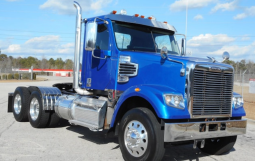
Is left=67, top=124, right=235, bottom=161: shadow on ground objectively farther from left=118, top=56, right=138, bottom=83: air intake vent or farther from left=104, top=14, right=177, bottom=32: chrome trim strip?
left=104, top=14, right=177, bottom=32: chrome trim strip

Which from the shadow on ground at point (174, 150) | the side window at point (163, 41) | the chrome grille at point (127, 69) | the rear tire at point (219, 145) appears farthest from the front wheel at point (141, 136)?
the side window at point (163, 41)

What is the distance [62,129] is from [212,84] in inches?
188

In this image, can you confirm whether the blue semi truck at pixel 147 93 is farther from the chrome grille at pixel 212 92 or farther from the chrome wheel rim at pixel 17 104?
the chrome wheel rim at pixel 17 104

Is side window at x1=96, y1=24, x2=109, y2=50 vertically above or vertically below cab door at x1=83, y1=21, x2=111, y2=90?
above

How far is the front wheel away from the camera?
4914 mm

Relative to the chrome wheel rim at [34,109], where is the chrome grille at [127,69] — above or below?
above

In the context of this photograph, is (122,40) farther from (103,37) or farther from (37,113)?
(37,113)

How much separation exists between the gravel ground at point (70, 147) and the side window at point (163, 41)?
7.48 ft

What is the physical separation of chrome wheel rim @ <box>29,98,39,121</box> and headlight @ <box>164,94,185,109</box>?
16.0 feet

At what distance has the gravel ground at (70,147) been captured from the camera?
19.3 ft

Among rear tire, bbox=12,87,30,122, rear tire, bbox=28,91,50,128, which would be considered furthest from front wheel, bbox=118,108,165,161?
rear tire, bbox=12,87,30,122

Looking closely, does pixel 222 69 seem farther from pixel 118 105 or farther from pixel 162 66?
pixel 118 105

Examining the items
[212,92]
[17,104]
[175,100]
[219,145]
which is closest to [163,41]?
[212,92]

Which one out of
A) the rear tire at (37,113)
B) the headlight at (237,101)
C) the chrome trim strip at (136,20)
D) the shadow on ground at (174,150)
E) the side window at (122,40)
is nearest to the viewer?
the headlight at (237,101)
